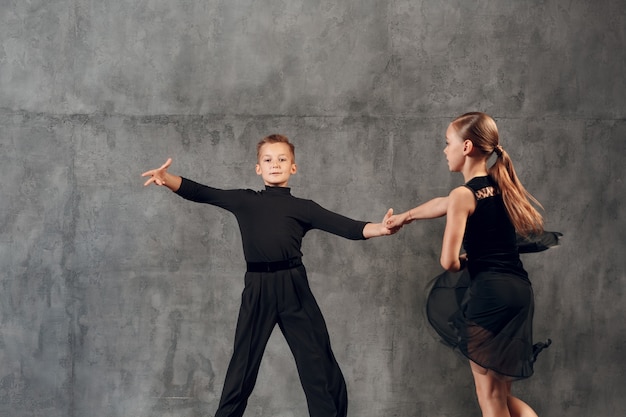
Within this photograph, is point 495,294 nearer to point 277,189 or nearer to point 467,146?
point 467,146

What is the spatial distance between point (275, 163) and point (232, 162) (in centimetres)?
89

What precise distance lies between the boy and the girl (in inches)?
14.2

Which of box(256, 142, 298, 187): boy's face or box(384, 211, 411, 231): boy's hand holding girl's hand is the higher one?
box(256, 142, 298, 187): boy's face

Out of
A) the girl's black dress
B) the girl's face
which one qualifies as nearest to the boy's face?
the girl's face

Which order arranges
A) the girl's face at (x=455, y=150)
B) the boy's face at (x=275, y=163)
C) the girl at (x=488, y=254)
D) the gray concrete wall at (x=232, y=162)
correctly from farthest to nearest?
the gray concrete wall at (x=232, y=162), the boy's face at (x=275, y=163), the girl's face at (x=455, y=150), the girl at (x=488, y=254)

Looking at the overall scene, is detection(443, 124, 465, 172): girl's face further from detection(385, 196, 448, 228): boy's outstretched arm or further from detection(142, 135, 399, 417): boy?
detection(142, 135, 399, 417): boy

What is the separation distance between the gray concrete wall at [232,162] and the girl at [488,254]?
1.02 m

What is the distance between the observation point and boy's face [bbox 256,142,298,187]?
3.69 meters

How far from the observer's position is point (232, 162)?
452 cm

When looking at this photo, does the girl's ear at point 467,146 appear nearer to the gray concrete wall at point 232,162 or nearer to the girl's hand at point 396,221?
the girl's hand at point 396,221

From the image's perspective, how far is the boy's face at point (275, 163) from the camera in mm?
3686

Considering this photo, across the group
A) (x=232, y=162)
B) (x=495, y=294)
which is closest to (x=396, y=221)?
(x=495, y=294)

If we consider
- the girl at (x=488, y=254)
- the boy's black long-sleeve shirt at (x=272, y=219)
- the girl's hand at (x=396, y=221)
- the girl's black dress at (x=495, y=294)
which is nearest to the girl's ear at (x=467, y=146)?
the girl at (x=488, y=254)

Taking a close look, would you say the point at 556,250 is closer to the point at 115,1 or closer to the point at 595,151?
the point at 595,151
